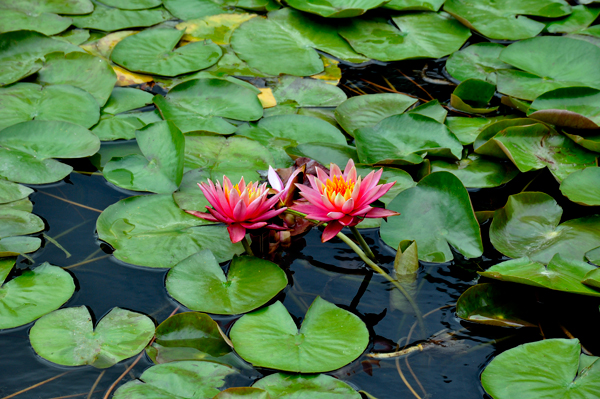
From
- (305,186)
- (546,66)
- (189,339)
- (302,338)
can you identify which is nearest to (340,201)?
(305,186)

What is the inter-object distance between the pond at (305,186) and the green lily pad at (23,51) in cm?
2

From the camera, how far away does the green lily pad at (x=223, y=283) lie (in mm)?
1754

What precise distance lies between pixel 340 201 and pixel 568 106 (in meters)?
1.64

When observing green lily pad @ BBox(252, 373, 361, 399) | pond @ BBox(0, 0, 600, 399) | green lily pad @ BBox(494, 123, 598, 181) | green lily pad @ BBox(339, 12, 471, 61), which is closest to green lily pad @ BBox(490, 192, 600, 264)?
pond @ BBox(0, 0, 600, 399)

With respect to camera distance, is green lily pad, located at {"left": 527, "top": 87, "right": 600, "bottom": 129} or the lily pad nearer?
the lily pad

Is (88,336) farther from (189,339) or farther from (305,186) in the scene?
(305,186)

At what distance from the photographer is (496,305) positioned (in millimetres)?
1819

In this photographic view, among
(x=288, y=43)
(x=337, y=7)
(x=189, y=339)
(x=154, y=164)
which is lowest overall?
(x=189, y=339)

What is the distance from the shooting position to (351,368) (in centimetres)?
162

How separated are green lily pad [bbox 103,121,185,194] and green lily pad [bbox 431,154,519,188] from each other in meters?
1.29

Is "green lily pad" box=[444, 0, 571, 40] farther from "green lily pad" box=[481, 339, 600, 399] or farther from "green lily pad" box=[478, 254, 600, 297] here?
"green lily pad" box=[481, 339, 600, 399]

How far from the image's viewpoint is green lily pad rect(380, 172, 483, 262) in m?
1.97

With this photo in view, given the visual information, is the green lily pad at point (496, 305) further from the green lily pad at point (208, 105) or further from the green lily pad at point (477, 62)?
the green lily pad at point (477, 62)

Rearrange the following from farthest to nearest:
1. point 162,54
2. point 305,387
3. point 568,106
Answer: point 162,54 → point 568,106 → point 305,387
